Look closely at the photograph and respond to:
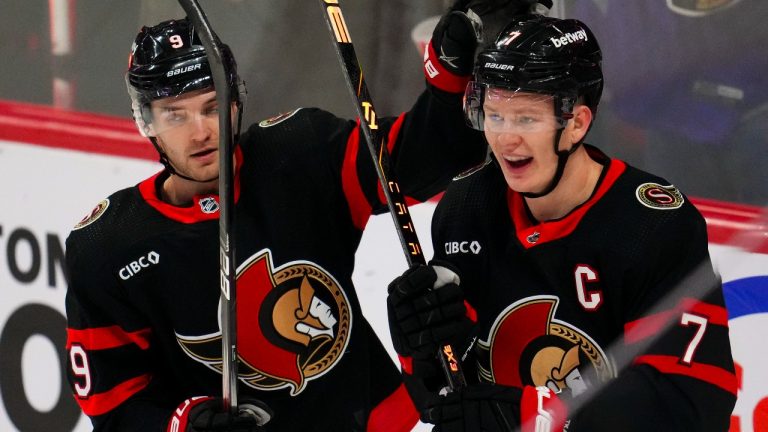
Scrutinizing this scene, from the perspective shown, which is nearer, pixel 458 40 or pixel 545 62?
pixel 545 62

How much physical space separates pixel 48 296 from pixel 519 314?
5.61 ft

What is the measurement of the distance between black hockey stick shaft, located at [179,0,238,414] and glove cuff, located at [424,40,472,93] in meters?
0.34

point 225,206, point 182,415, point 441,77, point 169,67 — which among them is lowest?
point 182,415

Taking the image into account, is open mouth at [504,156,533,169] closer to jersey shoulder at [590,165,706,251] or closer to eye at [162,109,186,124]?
jersey shoulder at [590,165,706,251]

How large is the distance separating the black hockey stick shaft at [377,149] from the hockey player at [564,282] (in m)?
0.08

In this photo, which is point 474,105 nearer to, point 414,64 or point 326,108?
point 414,64

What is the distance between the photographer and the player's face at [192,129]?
2053 millimetres

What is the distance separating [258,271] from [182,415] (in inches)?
10.9

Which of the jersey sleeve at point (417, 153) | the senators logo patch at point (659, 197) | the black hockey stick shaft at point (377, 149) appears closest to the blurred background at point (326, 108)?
the senators logo patch at point (659, 197)

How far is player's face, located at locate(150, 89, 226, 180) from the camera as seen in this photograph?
6.73ft

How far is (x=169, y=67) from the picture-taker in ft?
6.65

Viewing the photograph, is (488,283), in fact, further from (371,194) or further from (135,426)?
(135,426)

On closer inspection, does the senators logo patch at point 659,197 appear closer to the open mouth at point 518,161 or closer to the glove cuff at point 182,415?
the open mouth at point 518,161

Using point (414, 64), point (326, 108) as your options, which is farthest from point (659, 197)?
point (326, 108)
